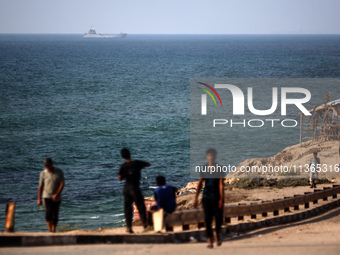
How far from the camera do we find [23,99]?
61656 millimetres

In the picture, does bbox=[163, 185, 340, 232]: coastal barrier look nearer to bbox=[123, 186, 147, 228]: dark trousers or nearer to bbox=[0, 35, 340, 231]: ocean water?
bbox=[123, 186, 147, 228]: dark trousers

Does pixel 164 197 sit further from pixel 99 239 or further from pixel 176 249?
pixel 99 239

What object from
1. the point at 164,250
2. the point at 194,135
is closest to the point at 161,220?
the point at 164,250

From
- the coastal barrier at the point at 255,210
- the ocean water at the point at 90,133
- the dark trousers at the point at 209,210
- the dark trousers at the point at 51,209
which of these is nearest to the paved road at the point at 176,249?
the dark trousers at the point at 209,210

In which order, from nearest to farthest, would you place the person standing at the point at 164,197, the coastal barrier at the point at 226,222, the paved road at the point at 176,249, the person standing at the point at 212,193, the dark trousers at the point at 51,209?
the paved road at the point at 176,249 → the person standing at the point at 212,193 → the coastal barrier at the point at 226,222 → the person standing at the point at 164,197 → the dark trousers at the point at 51,209

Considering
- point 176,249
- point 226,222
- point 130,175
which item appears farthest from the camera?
point 226,222

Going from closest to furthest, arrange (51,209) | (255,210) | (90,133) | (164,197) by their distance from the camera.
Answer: (164,197), (51,209), (255,210), (90,133)

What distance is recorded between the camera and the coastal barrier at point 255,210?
9.56 m

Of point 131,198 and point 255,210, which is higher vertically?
point 131,198

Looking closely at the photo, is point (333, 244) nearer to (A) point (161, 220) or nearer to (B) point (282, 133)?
(A) point (161, 220)

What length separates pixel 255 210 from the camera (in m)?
11.8

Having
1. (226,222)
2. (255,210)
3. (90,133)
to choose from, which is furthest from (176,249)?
(90,133)

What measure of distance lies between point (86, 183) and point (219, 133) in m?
17.7

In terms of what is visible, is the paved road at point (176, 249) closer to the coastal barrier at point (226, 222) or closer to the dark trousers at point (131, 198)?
the coastal barrier at point (226, 222)
